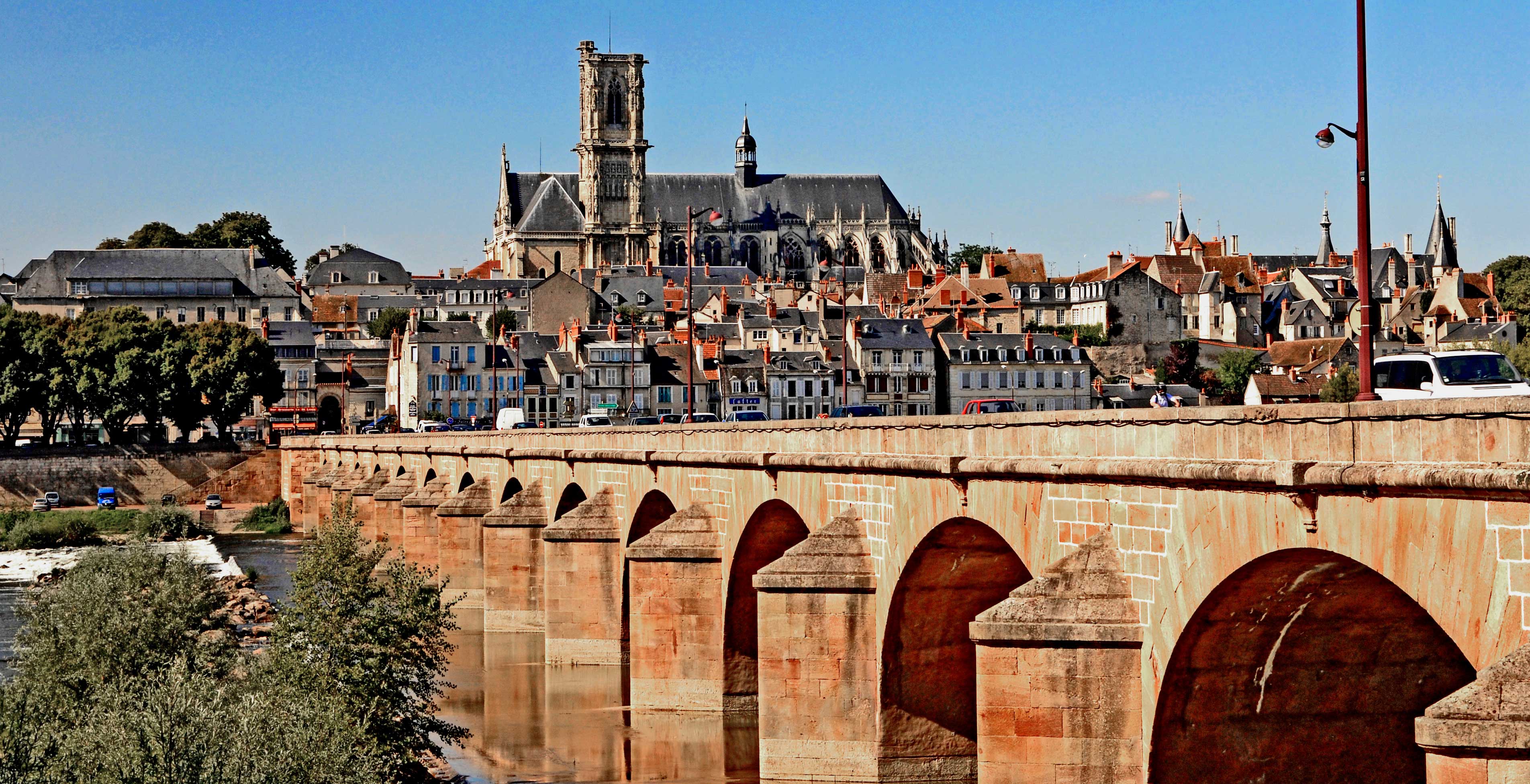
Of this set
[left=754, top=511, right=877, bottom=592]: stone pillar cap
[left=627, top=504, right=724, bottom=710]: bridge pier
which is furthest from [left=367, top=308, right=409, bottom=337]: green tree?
[left=754, top=511, right=877, bottom=592]: stone pillar cap

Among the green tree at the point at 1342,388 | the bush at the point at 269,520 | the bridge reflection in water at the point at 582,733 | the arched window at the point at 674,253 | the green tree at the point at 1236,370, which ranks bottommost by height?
the bridge reflection in water at the point at 582,733

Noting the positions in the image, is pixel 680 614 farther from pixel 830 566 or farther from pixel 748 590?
pixel 830 566

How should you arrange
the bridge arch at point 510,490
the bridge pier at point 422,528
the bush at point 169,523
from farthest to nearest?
the bush at point 169,523 → the bridge pier at point 422,528 → the bridge arch at point 510,490

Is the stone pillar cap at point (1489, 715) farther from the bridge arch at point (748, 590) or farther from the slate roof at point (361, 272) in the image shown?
the slate roof at point (361, 272)

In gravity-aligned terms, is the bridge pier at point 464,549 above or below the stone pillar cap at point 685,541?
below

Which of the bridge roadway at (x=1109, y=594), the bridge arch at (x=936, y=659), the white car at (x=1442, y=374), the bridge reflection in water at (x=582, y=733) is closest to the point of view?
the bridge roadway at (x=1109, y=594)

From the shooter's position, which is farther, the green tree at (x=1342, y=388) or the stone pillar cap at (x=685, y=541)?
the green tree at (x=1342, y=388)

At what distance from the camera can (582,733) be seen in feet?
115

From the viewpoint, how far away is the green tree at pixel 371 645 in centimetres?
3083

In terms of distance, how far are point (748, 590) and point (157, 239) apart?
5519 inches

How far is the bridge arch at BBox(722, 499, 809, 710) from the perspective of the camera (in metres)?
32.0

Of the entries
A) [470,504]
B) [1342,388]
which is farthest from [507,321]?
[470,504]

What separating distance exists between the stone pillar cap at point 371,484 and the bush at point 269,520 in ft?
59.5

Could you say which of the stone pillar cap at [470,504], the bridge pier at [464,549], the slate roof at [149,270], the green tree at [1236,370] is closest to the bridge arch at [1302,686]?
the bridge pier at [464,549]
